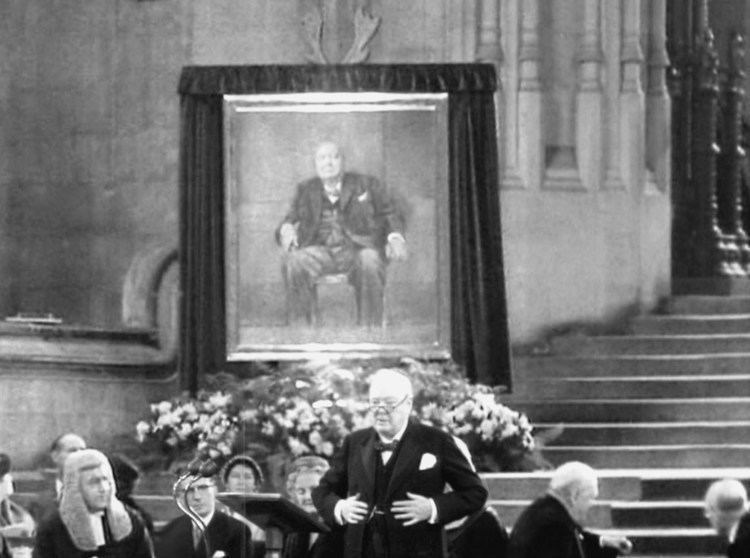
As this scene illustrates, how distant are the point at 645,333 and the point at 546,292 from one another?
775 mm

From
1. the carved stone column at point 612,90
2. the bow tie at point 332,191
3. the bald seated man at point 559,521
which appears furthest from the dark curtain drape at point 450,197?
the bald seated man at point 559,521

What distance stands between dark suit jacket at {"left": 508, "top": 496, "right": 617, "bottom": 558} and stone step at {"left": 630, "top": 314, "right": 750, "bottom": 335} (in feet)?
23.8

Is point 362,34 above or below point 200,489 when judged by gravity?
above

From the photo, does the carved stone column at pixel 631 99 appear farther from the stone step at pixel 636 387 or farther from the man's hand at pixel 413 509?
the man's hand at pixel 413 509

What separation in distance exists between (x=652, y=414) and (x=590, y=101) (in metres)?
2.82

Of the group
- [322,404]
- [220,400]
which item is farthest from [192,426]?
[322,404]

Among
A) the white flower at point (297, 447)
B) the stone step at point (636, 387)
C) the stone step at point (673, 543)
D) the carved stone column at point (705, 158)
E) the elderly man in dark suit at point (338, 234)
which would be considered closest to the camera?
the stone step at point (673, 543)

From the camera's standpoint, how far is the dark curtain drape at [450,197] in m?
20.5

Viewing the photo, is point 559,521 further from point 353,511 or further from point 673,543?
point 673,543

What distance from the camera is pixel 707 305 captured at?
2262cm

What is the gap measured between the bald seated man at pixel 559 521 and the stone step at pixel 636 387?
623 cm

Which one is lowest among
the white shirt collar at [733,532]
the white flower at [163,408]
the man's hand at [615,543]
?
the man's hand at [615,543]

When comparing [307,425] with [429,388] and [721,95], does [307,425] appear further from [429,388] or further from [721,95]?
[721,95]

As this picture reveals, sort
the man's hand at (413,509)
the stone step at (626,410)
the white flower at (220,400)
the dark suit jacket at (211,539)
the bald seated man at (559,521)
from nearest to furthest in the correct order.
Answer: the man's hand at (413,509), the bald seated man at (559,521), the dark suit jacket at (211,539), the white flower at (220,400), the stone step at (626,410)
